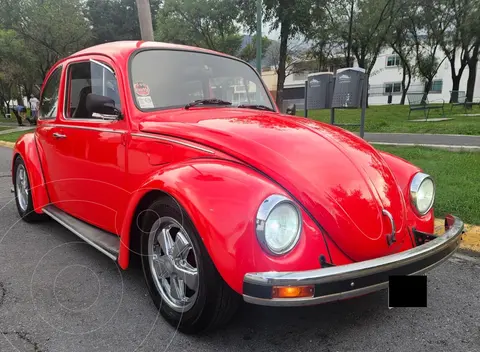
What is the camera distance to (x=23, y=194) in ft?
14.9

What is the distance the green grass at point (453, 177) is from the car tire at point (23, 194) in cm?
421

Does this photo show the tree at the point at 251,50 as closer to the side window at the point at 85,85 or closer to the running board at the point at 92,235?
the side window at the point at 85,85

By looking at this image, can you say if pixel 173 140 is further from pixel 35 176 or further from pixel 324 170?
pixel 35 176

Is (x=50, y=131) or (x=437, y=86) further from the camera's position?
(x=437, y=86)

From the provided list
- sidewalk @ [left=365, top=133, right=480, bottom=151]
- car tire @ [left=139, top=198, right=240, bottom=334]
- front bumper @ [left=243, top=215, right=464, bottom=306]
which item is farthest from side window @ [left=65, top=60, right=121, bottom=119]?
sidewalk @ [left=365, top=133, right=480, bottom=151]

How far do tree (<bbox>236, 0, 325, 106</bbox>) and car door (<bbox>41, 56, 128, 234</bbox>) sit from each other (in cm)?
1467

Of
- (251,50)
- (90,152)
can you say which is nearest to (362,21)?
(251,50)

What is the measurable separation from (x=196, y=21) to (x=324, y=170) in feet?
69.3

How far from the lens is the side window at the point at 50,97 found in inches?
153

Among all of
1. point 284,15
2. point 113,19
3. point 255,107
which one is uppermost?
point 113,19

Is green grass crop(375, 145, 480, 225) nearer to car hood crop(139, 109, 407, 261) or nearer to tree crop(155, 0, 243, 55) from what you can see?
car hood crop(139, 109, 407, 261)

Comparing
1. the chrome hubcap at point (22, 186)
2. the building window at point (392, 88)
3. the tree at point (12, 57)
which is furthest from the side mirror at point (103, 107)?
the building window at point (392, 88)

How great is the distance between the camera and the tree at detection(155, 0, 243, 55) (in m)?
20.5

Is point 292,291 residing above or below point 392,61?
below
